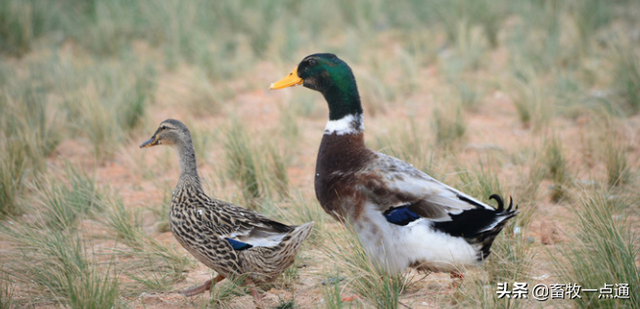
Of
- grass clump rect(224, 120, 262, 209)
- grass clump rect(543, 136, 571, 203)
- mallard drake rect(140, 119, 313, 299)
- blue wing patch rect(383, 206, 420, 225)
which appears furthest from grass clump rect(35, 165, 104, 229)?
grass clump rect(543, 136, 571, 203)

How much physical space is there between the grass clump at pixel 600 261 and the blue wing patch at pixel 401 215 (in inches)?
29.7

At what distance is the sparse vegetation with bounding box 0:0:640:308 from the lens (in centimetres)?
369

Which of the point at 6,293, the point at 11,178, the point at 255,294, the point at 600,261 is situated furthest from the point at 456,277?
the point at 11,178

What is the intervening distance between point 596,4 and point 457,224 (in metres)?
7.20

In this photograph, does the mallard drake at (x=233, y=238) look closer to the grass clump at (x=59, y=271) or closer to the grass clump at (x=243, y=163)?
the grass clump at (x=59, y=271)

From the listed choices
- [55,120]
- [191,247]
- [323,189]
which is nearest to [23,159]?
[55,120]

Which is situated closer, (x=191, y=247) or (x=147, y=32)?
(x=191, y=247)

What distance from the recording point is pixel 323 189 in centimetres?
389

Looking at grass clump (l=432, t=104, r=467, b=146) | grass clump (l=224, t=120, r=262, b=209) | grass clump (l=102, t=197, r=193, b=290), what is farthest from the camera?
grass clump (l=432, t=104, r=467, b=146)

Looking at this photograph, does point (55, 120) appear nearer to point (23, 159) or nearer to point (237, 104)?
point (23, 159)

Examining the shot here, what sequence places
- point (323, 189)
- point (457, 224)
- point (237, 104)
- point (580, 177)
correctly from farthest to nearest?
point (237, 104) < point (580, 177) < point (323, 189) < point (457, 224)

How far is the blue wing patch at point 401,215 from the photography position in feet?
11.5

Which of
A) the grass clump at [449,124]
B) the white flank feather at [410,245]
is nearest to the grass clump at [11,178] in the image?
the white flank feather at [410,245]

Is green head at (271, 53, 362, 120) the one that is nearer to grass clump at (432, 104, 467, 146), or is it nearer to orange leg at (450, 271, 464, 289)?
orange leg at (450, 271, 464, 289)
